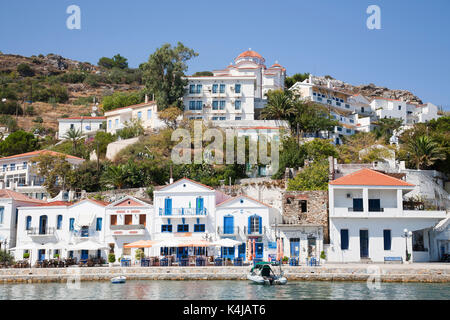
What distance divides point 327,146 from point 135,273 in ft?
92.7

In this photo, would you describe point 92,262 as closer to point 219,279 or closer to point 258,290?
point 219,279

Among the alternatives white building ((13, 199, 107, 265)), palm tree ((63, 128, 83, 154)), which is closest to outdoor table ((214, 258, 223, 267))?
white building ((13, 199, 107, 265))

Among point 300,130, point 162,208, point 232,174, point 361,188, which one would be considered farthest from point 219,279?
point 300,130

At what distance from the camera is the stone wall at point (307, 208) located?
3875 centimetres

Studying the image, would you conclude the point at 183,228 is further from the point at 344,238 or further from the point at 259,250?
the point at 344,238

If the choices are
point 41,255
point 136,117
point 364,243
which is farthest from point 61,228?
point 136,117

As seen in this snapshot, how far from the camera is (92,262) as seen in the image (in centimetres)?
3691

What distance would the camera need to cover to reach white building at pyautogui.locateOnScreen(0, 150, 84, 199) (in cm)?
Result: 5478

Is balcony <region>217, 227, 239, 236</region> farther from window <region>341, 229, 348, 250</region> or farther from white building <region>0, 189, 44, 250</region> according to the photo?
white building <region>0, 189, 44, 250</region>

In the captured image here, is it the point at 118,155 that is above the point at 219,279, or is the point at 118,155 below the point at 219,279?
above

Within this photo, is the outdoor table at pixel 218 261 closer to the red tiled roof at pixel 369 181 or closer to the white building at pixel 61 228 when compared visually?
the white building at pixel 61 228

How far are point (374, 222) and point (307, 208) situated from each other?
5.23m

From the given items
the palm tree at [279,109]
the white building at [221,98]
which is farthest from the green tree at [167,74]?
the palm tree at [279,109]
